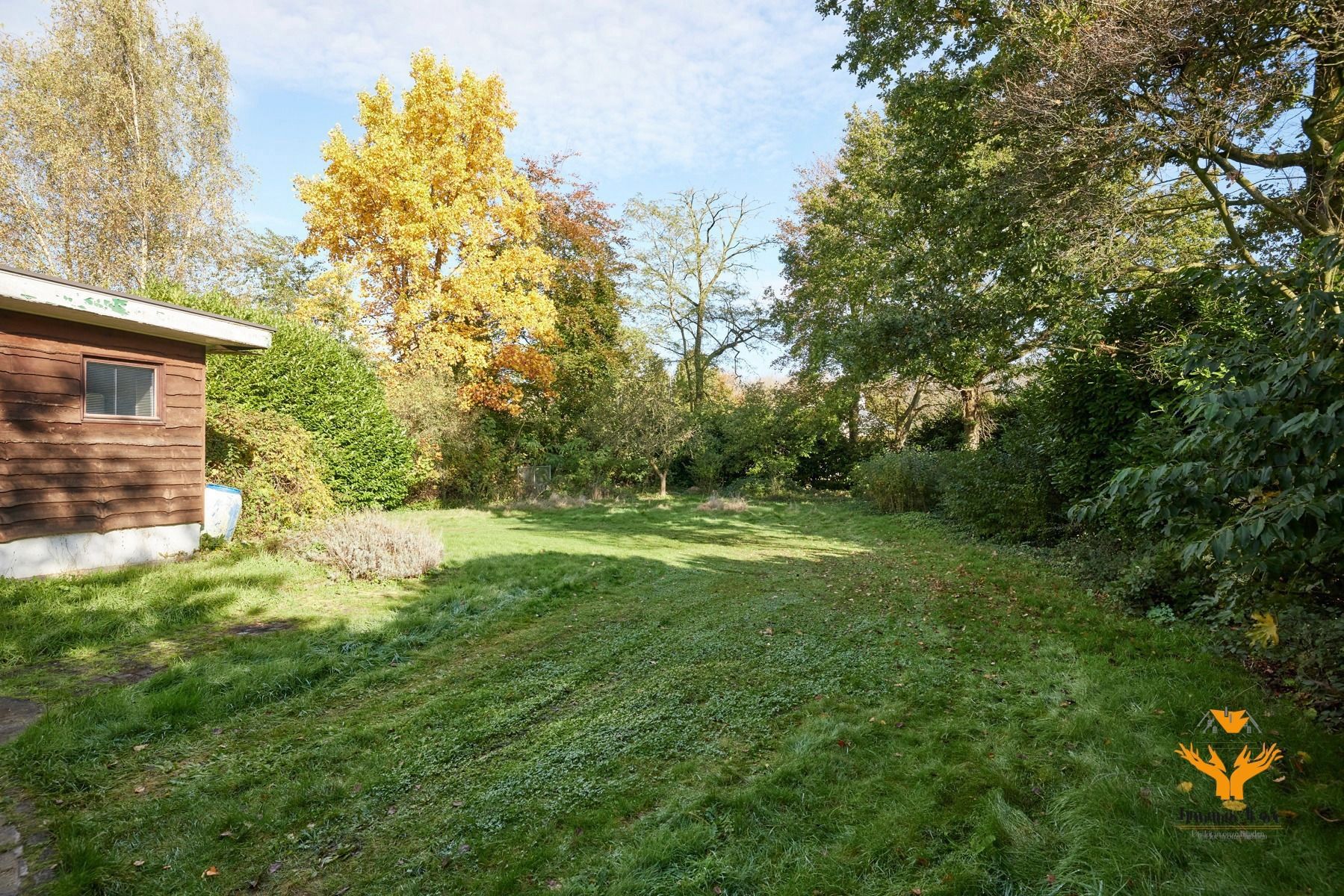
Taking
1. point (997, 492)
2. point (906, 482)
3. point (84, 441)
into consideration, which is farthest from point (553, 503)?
point (997, 492)

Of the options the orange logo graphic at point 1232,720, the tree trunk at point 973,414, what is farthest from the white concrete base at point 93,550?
the tree trunk at point 973,414

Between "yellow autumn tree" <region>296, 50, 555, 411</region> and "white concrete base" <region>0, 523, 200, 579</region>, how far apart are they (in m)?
9.08

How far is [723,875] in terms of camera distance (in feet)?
8.04

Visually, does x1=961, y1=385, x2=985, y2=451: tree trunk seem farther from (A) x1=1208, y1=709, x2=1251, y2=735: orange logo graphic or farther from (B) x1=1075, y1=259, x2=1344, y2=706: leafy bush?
(B) x1=1075, y1=259, x2=1344, y2=706: leafy bush

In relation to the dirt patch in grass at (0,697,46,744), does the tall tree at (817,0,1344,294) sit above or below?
above

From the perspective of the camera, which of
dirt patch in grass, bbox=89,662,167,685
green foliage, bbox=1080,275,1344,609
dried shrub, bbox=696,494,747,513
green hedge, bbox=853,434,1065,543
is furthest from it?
dried shrub, bbox=696,494,747,513

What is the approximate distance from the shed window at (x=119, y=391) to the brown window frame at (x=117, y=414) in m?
0.01

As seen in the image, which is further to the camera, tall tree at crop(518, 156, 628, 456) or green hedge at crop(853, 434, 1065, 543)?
tall tree at crop(518, 156, 628, 456)

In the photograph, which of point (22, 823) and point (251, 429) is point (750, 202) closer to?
point (251, 429)

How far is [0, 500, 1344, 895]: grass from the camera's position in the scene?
8.07ft

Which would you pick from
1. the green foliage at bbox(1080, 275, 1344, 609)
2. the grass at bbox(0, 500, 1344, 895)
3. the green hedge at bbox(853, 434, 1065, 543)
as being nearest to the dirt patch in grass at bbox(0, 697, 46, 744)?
the grass at bbox(0, 500, 1344, 895)

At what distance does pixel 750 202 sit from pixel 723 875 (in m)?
24.7

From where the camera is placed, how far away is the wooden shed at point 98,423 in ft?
21.0

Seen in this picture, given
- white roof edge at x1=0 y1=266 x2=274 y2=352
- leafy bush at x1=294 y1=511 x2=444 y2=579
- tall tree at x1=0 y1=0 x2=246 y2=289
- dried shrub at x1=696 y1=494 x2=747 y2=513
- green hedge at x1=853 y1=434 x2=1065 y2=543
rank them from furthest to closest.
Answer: tall tree at x1=0 y1=0 x2=246 y2=289 < dried shrub at x1=696 y1=494 x2=747 y2=513 < green hedge at x1=853 y1=434 x2=1065 y2=543 < leafy bush at x1=294 y1=511 x2=444 y2=579 < white roof edge at x1=0 y1=266 x2=274 y2=352
